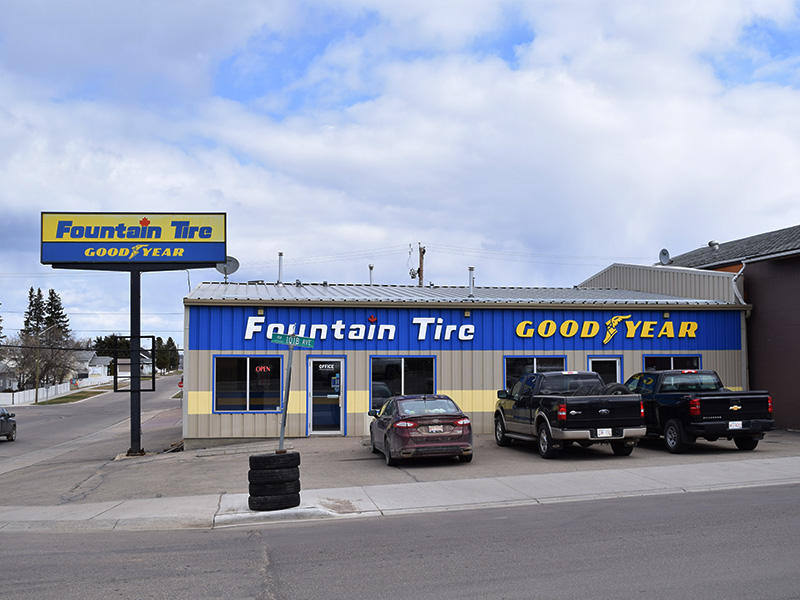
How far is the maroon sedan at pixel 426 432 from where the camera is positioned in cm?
1456

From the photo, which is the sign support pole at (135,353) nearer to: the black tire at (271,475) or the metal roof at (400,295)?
the metal roof at (400,295)

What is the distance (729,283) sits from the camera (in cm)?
2316

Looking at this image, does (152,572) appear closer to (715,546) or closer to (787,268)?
(715,546)

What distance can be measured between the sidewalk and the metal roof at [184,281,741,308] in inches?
332

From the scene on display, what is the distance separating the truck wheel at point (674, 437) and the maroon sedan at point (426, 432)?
4.48 metres

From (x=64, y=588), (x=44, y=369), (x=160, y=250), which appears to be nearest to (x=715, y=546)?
(x=64, y=588)

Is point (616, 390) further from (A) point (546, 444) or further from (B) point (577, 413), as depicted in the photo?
(A) point (546, 444)

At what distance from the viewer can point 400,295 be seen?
22.7 meters

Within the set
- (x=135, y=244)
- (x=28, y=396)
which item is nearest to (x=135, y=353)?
(x=135, y=244)

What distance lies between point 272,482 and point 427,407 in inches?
212

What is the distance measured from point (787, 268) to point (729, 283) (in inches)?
74.4

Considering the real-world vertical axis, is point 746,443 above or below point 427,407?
below

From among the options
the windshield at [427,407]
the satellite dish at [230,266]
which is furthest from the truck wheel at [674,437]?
the satellite dish at [230,266]

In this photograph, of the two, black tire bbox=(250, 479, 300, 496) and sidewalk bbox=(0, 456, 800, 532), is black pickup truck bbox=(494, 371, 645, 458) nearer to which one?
sidewalk bbox=(0, 456, 800, 532)
